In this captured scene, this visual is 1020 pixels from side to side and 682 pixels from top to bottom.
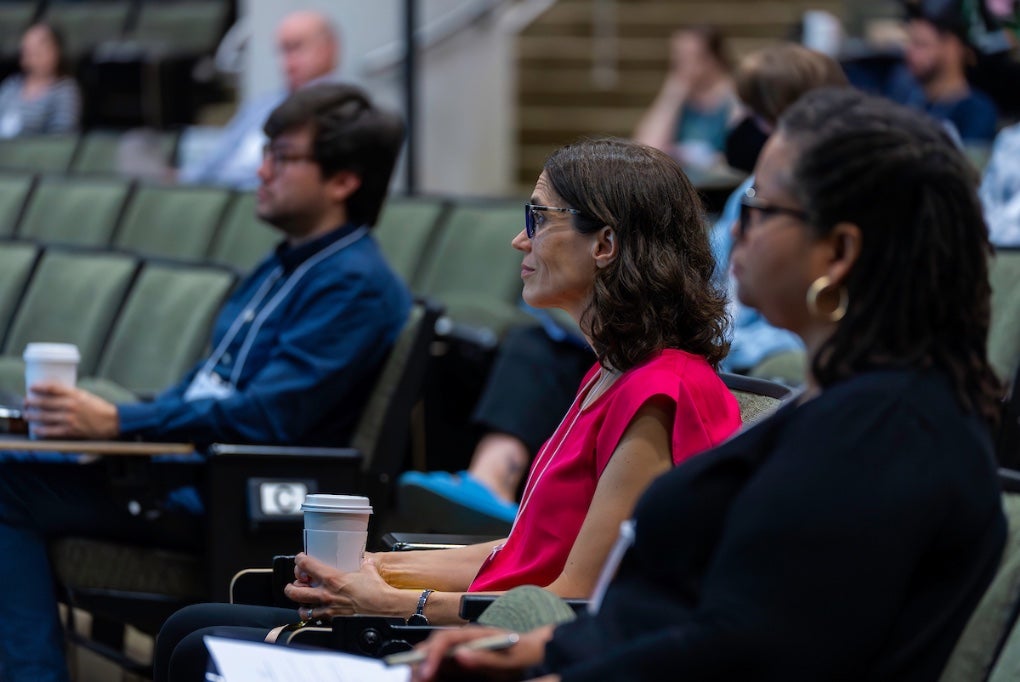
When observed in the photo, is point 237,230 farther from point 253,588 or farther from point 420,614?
point 420,614

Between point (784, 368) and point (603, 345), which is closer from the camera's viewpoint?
point (603, 345)

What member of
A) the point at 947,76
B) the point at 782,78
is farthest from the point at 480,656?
the point at 947,76

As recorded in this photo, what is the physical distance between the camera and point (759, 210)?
1529mm

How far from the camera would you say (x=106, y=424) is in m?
3.03

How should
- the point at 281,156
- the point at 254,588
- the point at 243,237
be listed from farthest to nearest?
the point at 243,237
the point at 281,156
the point at 254,588

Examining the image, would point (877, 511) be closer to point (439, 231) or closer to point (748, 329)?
point (748, 329)

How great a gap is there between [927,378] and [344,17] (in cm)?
635

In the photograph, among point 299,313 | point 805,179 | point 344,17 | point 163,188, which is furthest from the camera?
point 344,17

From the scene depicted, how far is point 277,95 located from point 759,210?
19.7 feet

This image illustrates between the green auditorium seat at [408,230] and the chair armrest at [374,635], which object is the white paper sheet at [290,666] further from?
the green auditorium seat at [408,230]

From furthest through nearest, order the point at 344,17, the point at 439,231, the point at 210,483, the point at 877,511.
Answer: the point at 344,17
the point at 439,231
the point at 210,483
the point at 877,511

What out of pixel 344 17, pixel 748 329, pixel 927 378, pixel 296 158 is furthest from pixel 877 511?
pixel 344 17

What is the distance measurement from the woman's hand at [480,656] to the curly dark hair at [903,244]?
1.29 ft

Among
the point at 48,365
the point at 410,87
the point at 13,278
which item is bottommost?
the point at 13,278
